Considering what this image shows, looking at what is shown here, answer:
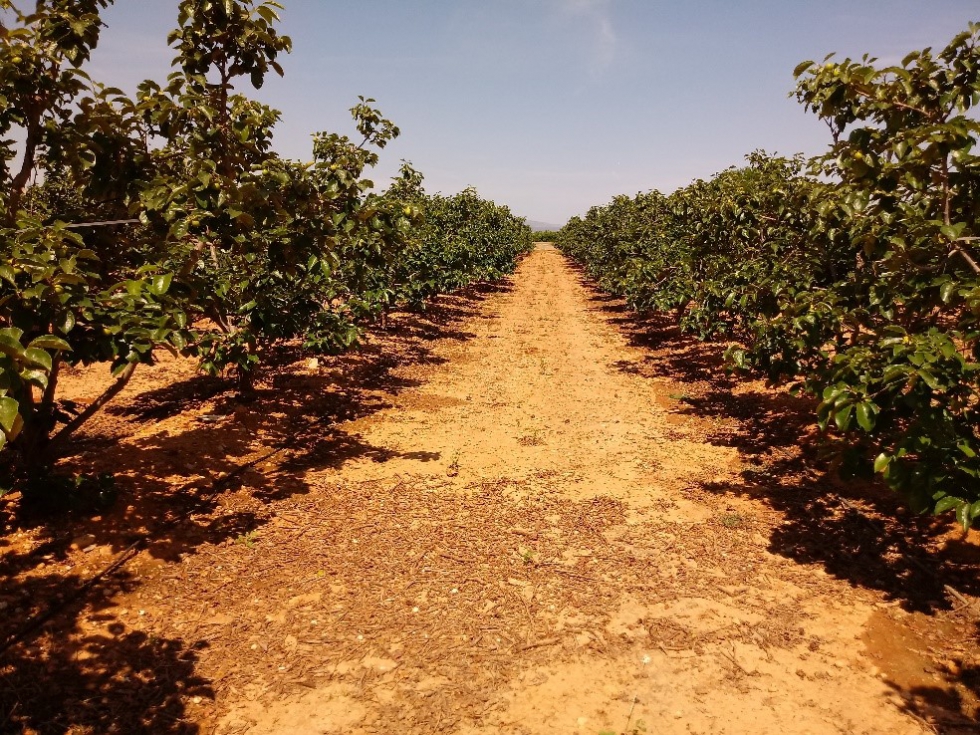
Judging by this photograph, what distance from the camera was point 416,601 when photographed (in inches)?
243

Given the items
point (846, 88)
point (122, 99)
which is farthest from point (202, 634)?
point (846, 88)

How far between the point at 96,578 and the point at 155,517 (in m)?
1.39

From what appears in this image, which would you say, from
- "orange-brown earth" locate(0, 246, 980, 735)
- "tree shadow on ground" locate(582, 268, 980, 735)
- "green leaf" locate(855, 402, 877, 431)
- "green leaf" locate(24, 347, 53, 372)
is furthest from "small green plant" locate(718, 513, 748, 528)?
"green leaf" locate(24, 347, 53, 372)

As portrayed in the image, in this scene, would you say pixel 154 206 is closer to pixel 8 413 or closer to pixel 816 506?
pixel 8 413

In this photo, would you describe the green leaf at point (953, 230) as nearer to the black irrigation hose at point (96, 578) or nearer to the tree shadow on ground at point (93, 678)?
the tree shadow on ground at point (93, 678)

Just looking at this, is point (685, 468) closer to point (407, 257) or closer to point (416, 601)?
point (416, 601)

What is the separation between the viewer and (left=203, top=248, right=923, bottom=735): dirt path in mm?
4742

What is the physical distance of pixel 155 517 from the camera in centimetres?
734

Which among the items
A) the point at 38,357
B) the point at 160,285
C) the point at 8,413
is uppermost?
the point at 160,285

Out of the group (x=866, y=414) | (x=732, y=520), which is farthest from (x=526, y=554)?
(x=866, y=414)

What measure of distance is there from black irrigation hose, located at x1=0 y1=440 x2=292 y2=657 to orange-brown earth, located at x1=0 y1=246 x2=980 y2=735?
0.18ft

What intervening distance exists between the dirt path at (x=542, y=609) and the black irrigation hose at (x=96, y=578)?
48.9 inches

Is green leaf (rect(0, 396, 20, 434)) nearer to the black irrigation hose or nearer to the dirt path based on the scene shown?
the dirt path

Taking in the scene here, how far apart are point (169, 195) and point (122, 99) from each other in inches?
64.8
